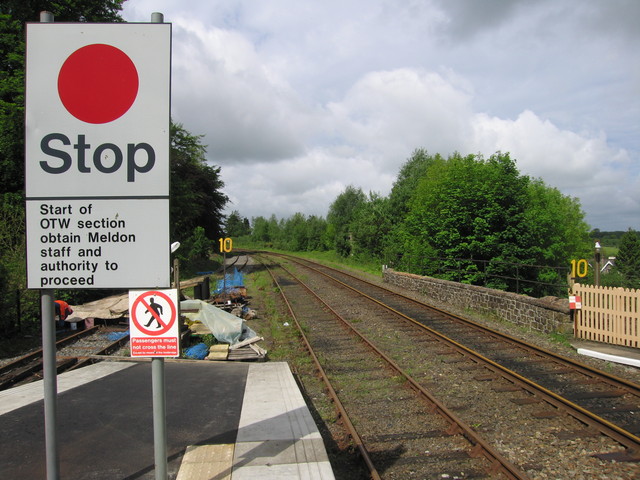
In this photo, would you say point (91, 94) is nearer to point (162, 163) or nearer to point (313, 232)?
point (162, 163)

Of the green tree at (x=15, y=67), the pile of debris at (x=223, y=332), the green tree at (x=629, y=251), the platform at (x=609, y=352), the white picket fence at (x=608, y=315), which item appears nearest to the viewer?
the platform at (x=609, y=352)

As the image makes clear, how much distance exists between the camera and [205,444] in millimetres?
4355

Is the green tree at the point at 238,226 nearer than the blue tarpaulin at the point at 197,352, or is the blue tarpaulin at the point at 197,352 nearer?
the blue tarpaulin at the point at 197,352

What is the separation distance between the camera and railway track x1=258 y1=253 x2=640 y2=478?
486 cm

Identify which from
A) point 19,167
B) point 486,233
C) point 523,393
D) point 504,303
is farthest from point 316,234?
point 523,393

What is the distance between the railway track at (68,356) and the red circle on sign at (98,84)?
6814mm

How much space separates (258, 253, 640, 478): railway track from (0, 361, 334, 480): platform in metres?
2.27

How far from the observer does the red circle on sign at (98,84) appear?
2.58 meters

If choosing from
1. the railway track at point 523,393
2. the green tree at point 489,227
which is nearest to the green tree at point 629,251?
the green tree at point 489,227

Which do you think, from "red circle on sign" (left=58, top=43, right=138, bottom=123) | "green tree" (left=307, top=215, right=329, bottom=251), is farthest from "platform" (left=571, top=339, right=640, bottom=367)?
"green tree" (left=307, top=215, right=329, bottom=251)

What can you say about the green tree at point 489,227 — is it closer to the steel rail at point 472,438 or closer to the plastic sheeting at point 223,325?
the plastic sheeting at point 223,325

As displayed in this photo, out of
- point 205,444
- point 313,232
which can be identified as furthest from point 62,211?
point 313,232

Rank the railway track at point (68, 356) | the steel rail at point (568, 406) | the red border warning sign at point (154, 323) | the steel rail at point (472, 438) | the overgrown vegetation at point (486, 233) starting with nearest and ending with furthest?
the red border warning sign at point (154, 323) < the steel rail at point (472, 438) < the steel rail at point (568, 406) < the railway track at point (68, 356) < the overgrown vegetation at point (486, 233)

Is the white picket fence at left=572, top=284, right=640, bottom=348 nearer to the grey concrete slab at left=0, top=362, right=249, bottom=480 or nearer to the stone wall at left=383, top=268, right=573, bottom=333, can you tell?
the stone wall at left=383, top=268, right=573, bottom=333
